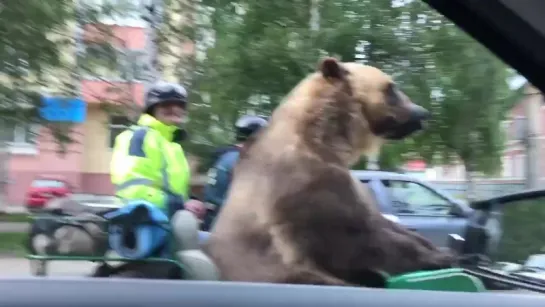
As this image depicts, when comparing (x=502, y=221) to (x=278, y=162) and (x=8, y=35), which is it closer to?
(x=278, y=162)

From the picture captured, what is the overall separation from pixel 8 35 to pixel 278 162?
9.21 metres

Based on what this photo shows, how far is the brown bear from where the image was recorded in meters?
4.12

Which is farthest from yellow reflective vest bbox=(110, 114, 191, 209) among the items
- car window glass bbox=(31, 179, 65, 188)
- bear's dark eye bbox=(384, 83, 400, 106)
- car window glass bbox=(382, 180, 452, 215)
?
car window glass bbox=(31, 179, 65, 188)

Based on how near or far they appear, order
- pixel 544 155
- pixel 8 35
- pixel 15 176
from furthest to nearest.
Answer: pixel 15 176 < pixel 544 155 < pixel 8 35

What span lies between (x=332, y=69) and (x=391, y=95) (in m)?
0.46

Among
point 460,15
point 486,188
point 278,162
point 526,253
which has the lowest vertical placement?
point 526,253

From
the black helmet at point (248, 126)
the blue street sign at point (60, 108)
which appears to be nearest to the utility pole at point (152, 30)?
the blue street sign at point (60, 108)

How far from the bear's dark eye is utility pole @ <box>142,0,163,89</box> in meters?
9.64

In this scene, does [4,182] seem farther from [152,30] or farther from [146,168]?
[146,168]

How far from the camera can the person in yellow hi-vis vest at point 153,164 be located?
4.26m

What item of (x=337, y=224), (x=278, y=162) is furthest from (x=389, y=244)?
(x=278, y=162)

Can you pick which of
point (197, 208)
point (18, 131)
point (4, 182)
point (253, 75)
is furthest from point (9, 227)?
point (197, 208)

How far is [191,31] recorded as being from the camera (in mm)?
14883

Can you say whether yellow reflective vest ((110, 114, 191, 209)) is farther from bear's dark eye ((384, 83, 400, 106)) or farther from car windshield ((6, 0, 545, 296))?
bear's dark eye ((384, 83, 400, 106))
